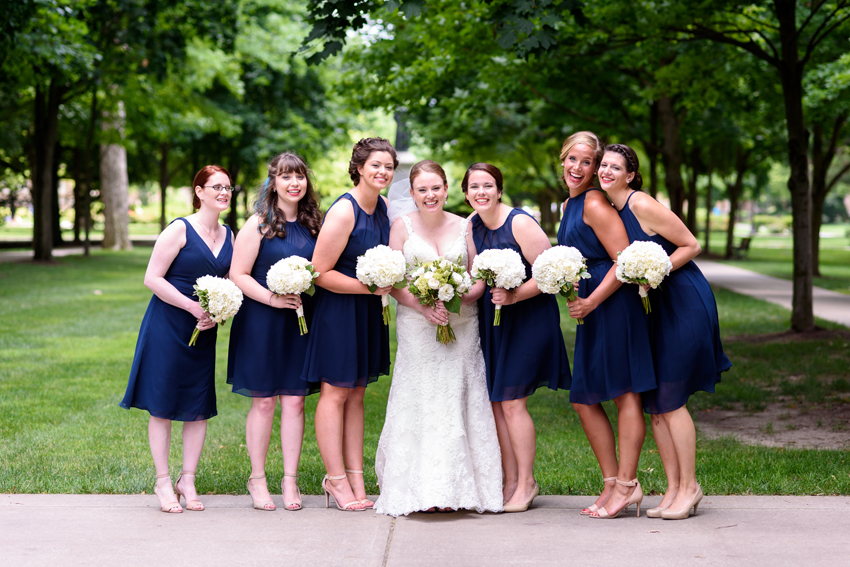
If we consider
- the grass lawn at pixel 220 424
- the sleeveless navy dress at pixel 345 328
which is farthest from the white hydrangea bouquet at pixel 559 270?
the grass lawn at pixel 220 424

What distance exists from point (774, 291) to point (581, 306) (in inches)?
627

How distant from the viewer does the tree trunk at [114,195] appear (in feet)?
108

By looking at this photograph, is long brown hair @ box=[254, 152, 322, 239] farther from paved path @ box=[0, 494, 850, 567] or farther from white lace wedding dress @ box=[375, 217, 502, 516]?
paved path @ box=[0, 494, 850, 567]

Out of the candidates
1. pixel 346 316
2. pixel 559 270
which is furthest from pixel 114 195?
pixel 559 270

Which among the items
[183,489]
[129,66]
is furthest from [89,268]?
[183,489]

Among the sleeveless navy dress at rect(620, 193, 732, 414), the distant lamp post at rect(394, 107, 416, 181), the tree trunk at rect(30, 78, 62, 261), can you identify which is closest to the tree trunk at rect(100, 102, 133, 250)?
the tree trunk at rect(30, 78, 62, 261)

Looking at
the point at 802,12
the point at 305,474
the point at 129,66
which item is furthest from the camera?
the point at 129,66

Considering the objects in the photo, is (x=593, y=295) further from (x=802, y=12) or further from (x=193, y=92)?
(x=193, y=92)

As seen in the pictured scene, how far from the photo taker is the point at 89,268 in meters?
23.8

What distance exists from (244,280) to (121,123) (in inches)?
1014

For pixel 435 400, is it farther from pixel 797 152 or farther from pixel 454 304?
pixel 797 152

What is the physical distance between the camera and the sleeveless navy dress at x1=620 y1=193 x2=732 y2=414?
4652mm

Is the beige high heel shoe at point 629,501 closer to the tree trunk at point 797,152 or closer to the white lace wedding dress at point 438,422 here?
the white lace wedding dress at point 438,422

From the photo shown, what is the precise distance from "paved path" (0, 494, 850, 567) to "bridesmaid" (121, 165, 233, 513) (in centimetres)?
30
